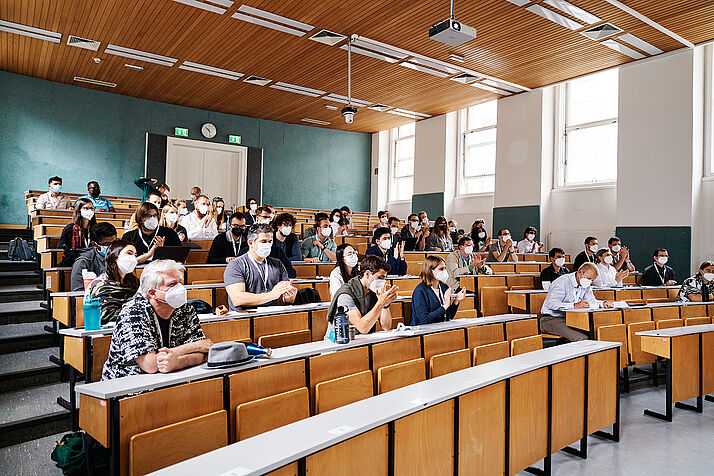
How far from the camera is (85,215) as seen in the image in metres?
5.46

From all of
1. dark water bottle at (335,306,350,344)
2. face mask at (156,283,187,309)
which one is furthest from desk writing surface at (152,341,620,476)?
face mask at (156,283,187,309)

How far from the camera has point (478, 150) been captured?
40.8 ft

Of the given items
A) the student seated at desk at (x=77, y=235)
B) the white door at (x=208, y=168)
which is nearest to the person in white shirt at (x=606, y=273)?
the student seated at desk at (x=77, y=235)

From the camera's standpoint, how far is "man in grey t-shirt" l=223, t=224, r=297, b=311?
3.79m

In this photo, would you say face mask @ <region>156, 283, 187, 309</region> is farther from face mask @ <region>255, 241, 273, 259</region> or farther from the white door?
the white door

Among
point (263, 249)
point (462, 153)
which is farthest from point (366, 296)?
point (462, 153)

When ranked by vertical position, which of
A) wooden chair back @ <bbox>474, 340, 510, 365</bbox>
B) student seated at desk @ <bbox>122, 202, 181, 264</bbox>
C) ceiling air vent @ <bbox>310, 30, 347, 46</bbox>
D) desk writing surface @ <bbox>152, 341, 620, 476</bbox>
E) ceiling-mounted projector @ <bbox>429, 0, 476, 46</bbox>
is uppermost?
ceiling air vent @ <bbox>310, 30, 347, 46</bbox>

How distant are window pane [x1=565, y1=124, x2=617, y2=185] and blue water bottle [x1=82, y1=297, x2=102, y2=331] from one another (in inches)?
374

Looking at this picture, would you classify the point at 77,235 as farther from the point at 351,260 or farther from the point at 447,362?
the point at 447,362

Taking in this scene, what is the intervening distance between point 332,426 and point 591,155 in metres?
9.87

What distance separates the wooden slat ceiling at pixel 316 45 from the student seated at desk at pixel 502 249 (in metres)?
3.18

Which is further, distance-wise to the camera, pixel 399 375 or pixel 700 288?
pixel 700 288

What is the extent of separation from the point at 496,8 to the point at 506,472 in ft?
20.3

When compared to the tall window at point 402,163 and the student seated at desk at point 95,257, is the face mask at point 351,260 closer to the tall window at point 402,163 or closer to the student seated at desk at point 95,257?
the student seated at desk at point 95,257
